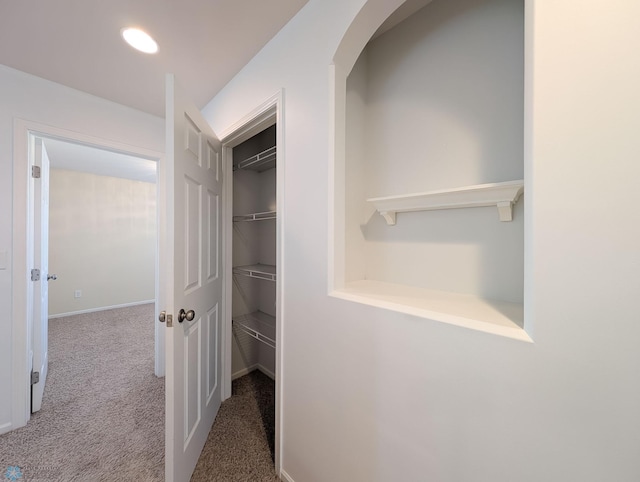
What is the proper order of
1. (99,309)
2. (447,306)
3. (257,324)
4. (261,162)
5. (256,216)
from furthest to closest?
(99,309) → (257,324) → (261,162) → (256,216) → (447,306)

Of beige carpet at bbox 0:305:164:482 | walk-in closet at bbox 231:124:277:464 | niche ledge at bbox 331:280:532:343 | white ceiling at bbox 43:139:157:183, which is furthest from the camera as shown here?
→ white ceiling at bbox 43:139:157:183

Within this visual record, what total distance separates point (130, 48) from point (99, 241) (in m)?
4.12

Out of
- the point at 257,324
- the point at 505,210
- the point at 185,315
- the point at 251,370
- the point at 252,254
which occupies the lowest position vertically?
the point at 251,370

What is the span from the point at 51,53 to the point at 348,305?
2.25m

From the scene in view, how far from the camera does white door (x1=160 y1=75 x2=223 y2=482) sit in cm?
111

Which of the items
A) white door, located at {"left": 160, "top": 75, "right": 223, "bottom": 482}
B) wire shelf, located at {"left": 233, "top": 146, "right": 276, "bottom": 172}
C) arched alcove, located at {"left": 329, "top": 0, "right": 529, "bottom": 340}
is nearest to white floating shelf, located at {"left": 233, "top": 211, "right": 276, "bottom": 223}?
white door, located at {"left": 160, "top": 75, "right": 223, "bottom": 482}

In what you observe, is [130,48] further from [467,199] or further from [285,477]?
[285,477]

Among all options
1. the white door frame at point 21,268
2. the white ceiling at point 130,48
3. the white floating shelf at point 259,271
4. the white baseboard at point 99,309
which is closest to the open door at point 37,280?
the white door frame at point 21,268

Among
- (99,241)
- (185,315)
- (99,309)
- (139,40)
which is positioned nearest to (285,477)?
(185,315)

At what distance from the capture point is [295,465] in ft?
4.11

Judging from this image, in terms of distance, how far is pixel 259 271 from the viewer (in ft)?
6.29

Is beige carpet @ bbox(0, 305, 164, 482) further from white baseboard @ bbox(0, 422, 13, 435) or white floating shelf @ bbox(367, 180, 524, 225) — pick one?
white floating shelf @ bbox(367, 180, 524, 225)

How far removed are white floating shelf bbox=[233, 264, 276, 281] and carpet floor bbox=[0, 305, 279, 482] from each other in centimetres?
99

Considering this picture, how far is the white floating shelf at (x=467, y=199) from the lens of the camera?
0.83 metres
